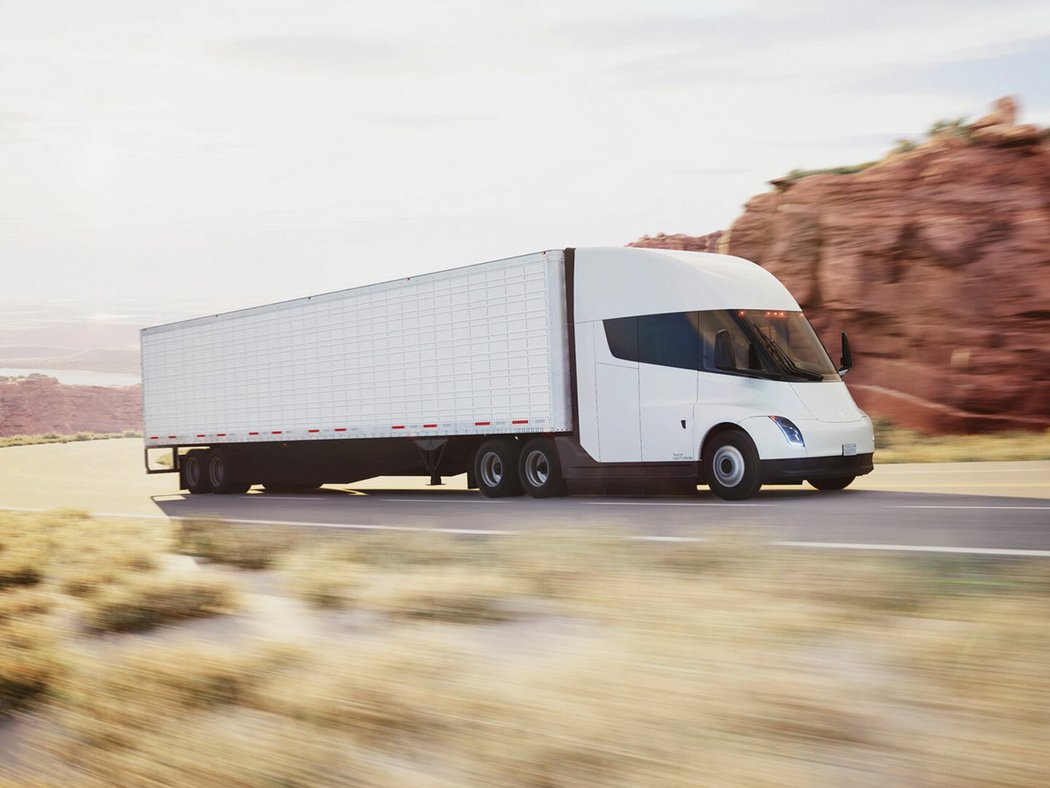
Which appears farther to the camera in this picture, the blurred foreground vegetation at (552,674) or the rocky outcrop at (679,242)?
the rocky outcrop at (679,242)

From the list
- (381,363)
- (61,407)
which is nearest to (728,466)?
(381,363)

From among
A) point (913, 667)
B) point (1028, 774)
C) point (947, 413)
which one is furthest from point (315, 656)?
point (947, 413)

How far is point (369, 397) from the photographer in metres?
21.1

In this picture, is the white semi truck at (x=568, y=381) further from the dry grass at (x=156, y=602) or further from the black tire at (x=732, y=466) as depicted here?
the dry grass at (x=156, y=602)

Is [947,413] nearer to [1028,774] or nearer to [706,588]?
[706,588]

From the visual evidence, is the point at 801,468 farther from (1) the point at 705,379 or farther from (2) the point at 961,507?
(2) the point at 961,507

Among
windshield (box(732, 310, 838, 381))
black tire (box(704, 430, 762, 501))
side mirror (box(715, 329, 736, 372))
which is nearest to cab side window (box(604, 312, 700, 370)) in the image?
side mirror (box(715, 329, 736, 372))

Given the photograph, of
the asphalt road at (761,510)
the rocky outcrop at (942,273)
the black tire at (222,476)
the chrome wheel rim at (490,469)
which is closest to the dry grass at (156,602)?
the asphalt road at (761,510)

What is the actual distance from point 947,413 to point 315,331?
56.1ft

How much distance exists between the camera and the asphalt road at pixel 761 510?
10688 mm

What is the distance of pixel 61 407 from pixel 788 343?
134171mm

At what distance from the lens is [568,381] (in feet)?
58.4

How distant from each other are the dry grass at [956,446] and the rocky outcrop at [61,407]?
109 m

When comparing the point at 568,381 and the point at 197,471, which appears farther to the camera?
the point at 197,471
